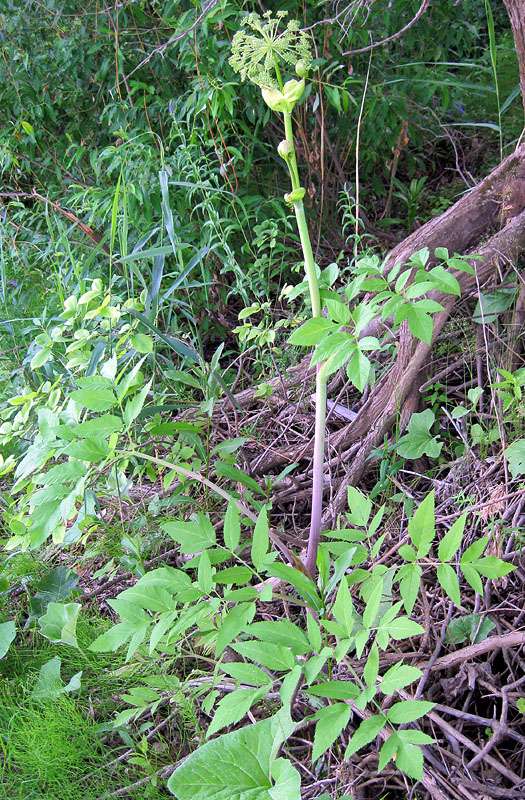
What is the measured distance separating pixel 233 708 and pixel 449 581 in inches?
15.1

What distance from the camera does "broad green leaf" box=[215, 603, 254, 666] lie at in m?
0.99

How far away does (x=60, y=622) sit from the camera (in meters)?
1.48

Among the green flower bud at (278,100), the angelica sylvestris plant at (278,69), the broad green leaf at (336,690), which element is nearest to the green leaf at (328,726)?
the broad green leaf at (336,690)

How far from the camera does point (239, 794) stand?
88cm

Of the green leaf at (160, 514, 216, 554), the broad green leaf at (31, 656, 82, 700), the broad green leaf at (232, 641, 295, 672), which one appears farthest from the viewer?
the broad green leaf at (31, 656, 82, 700)

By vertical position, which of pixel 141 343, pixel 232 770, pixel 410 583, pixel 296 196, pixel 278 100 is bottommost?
pixel 232 770

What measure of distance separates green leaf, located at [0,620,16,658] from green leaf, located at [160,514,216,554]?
625mm

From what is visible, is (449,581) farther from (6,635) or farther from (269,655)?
(6,635)

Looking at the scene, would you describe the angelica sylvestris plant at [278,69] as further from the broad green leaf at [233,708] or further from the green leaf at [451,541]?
the broad green leaf at [233,708]

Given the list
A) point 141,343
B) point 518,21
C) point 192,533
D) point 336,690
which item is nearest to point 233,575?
point 192,533

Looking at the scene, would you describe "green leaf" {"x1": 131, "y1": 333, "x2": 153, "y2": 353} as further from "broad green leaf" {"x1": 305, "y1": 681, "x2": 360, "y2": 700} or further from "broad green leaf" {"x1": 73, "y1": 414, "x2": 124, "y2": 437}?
"broad green leaf" {"x1": 305, "y1": 681, "x2": 360, "y2": 700}

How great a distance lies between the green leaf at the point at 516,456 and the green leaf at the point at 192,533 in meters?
0.70

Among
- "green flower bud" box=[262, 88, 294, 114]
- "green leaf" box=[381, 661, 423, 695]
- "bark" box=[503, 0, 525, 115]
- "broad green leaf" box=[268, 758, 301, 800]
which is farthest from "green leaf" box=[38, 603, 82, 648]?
"bark" box=[503, 0, 525, 115]

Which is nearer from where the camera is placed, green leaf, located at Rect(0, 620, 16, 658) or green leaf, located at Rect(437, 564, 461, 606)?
green leaf, located at Rect(437, 564, 461, 606)
